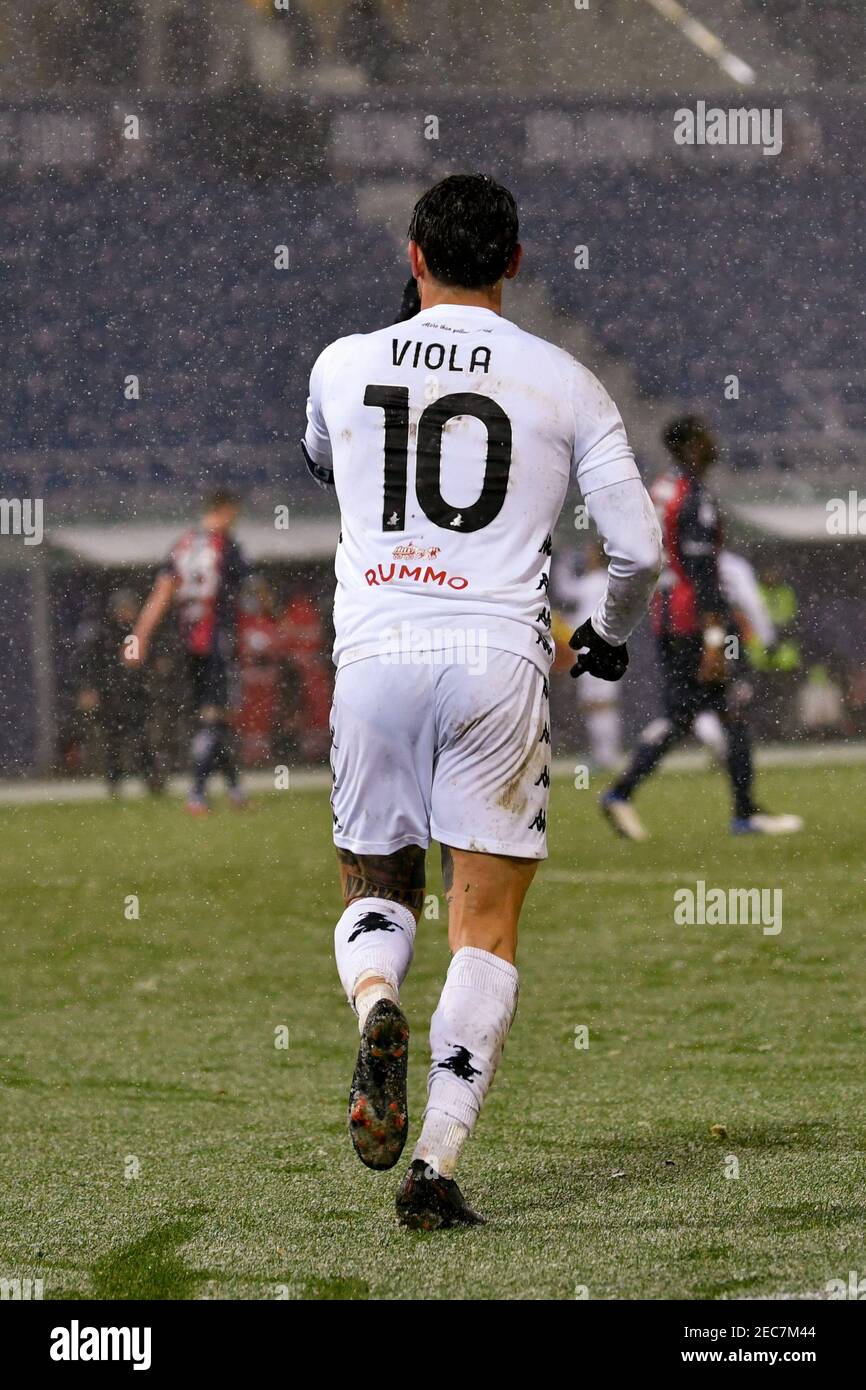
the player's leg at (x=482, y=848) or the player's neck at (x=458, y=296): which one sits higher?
the player's neck at (x=458, y=296)

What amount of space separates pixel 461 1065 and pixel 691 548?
19.3 feet

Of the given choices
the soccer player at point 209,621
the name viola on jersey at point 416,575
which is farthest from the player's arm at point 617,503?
the soccer player at point 209,621

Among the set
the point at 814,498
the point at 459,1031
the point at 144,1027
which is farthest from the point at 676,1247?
the point at 814,498

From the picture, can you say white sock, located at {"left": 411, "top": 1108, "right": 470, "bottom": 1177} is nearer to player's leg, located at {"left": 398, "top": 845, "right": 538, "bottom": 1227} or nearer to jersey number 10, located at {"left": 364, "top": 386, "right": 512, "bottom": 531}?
player's leg, located at {"left": 398, "top": 845, "right": 538, "bottom": 1227}

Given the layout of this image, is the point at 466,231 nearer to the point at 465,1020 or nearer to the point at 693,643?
the point at 465,1020

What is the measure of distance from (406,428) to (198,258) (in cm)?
1736

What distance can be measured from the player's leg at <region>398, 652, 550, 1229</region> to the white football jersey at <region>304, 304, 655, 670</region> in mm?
91

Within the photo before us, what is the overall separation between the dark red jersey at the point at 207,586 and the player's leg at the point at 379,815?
7.79 m

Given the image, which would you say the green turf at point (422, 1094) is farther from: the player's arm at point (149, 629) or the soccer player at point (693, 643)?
the player's arm at point (149, 629)

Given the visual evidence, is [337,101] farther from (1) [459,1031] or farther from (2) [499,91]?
(1) [459,1031]

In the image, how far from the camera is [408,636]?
10.1 feet

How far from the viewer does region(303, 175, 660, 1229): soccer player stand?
3.06 m

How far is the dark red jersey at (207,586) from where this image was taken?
10.9 m

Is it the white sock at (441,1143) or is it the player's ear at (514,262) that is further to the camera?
the player's ear at (514,262)
